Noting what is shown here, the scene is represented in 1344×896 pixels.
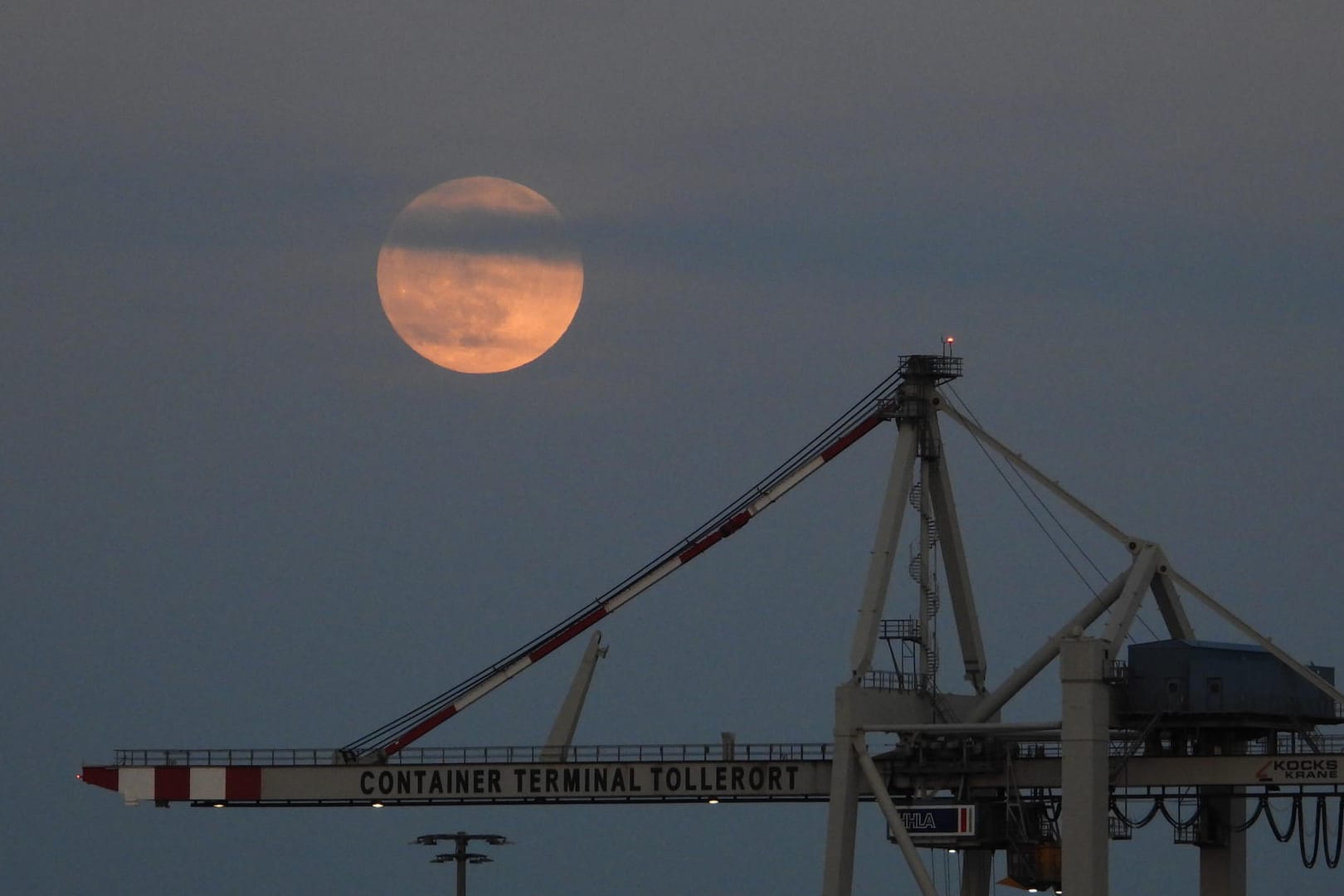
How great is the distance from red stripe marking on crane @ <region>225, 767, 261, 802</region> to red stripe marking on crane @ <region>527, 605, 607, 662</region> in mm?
13194

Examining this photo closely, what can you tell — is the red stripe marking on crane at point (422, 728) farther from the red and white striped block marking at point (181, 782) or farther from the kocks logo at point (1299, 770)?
the kocks logo at point (1299, 770)

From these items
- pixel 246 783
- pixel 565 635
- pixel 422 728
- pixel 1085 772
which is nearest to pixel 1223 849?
pixel 1085 772

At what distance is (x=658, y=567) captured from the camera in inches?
4973

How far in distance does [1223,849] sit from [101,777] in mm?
48826

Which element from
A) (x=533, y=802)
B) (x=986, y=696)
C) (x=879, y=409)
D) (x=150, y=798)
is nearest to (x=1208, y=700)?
(x=986, y=696)

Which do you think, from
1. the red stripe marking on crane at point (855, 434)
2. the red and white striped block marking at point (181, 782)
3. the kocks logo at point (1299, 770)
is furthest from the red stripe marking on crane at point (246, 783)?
the kocks logo at point (1299, 770)

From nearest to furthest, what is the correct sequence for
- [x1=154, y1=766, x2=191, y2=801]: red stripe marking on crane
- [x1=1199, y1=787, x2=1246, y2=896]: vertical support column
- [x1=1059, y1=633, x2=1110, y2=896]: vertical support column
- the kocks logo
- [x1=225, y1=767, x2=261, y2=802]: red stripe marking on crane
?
[x1=1059, y1=633, x2=1110, y2=896]: vertical support column → the kocks logo → [x1=1199, y1=787, x2=1246, y2=896]: vertical support column → [x1=225, y1=767, x2=261, y2=802]: red stripe marking on crane → [x1=154, y1=766, x2=191, y2=801]: red stripe marking on crane

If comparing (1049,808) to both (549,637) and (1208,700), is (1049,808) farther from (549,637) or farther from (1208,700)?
(549,637)

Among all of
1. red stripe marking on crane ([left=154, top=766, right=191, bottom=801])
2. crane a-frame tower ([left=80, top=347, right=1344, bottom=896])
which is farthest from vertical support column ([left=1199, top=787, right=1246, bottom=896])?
red stripe marking on crane ([left=154, top=766, right=191, bottom=801])

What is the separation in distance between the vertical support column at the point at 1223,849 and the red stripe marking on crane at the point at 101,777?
47.2 m

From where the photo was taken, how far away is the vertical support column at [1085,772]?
362 feet

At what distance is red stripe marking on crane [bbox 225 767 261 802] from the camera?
404 feet

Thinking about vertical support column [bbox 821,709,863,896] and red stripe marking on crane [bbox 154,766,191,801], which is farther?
red stripe marking on crane [bbox 154,766,191,801]

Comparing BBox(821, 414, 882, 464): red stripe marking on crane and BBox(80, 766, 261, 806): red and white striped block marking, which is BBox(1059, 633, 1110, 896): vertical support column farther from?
BBox(80, 766, 261, 806): red and white striped block marking
